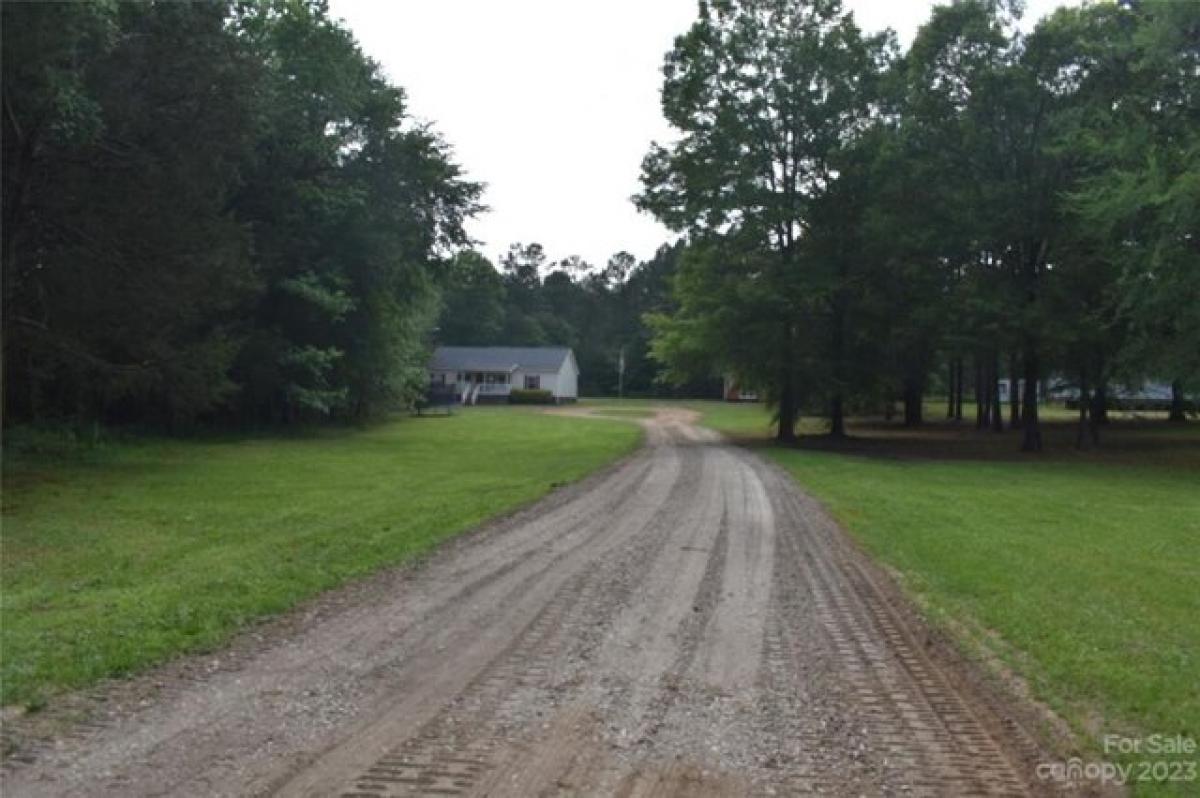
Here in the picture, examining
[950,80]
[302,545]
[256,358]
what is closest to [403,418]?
[256,358]

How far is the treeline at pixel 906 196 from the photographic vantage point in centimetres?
2969

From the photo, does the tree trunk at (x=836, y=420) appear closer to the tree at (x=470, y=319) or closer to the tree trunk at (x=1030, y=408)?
the tree trunk at (x=1030, y=408)

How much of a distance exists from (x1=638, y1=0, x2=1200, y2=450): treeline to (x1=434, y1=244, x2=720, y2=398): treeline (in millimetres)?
50903

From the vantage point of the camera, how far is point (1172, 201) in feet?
77.9

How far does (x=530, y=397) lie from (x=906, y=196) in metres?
50.5

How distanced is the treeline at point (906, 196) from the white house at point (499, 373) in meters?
46.4

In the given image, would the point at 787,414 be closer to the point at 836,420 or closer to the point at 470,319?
the point at 836,420

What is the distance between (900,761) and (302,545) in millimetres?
8128

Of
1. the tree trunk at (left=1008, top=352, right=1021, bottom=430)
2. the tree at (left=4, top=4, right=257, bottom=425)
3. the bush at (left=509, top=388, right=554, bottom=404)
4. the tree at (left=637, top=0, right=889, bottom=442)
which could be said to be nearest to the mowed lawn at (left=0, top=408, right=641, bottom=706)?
the tree at (left=4, top=4, right=257, bottom=425)

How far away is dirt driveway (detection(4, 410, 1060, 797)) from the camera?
15.0 feet

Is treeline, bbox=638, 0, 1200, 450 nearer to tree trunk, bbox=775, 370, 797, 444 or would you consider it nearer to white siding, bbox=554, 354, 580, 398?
tree trunk, bbox=775, 370, 797, 444

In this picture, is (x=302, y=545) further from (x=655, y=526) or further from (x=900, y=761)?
(x=900, y=761)

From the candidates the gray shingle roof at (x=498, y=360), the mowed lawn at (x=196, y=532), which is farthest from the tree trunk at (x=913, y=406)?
the gray shingle roof at (x=498, y=360)

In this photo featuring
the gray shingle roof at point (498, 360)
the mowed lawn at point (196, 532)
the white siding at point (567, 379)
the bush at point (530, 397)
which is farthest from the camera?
the white siding at point (567, 379)
